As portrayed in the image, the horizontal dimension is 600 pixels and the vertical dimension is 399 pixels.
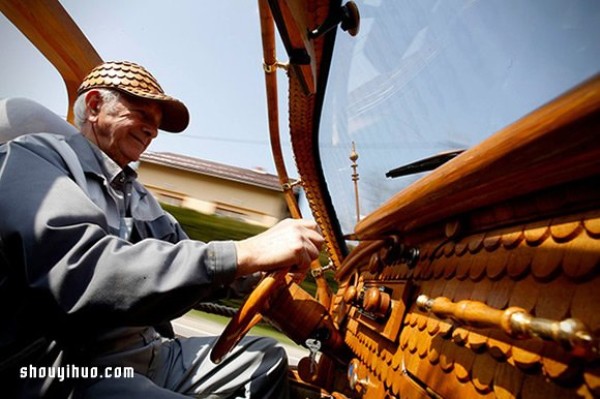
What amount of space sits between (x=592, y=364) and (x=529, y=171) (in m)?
0.24

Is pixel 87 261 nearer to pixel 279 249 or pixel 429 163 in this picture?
pixel 279 249

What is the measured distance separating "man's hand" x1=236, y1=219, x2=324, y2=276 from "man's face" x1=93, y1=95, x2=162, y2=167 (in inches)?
36.6

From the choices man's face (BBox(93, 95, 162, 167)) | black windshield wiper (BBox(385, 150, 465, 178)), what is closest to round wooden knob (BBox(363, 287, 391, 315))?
black windshield wiper (BBox(385, 150, 465, 178))

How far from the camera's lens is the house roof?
10.6m

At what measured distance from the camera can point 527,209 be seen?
497mm

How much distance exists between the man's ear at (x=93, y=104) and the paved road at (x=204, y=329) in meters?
2.62

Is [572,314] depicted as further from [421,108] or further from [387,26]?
[387,26]

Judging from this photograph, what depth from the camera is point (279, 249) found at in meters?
0.85

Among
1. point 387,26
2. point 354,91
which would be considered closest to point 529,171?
point 387,26

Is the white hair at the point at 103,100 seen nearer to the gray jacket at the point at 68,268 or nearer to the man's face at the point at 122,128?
the man's face at the point at 122,128

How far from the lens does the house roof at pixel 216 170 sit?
418 inches

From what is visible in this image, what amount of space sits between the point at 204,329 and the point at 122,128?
3.31 metres

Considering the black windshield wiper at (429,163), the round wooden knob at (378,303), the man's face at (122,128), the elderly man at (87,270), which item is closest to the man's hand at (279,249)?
the elderly man at (87,270)

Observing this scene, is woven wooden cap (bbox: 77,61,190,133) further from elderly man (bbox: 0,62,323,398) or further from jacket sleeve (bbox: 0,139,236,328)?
jacket sleeve (bbox: 0,139,236,328)
